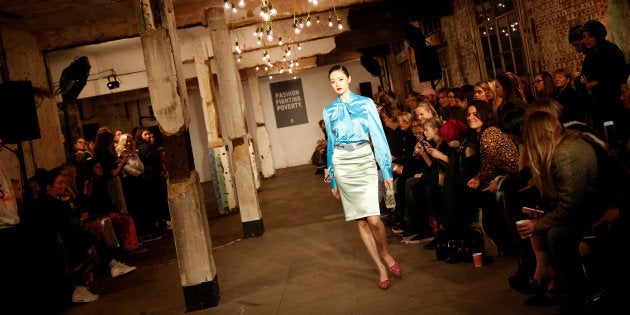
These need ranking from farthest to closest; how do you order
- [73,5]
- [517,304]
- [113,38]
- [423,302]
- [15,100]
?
[113,38]
[73,5]
[15,100]
[423,302]
[517,304]

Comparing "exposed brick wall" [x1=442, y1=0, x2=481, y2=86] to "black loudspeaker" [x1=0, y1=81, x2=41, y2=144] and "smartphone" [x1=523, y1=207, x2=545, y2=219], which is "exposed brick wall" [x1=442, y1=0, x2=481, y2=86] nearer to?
"smartphone" [x1=523, y1=207, x2=545, y2=219]

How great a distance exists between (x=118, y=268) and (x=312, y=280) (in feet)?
9.13

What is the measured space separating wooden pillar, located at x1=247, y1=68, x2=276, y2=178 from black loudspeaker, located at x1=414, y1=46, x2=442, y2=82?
7223mm

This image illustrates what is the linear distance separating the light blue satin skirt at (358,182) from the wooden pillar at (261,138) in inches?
467

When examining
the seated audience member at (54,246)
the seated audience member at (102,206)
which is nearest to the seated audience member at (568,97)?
the seated audience member at (54,246)

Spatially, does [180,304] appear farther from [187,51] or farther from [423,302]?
[187,51]

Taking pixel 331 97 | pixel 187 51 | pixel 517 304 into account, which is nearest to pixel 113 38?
pixel 187 51

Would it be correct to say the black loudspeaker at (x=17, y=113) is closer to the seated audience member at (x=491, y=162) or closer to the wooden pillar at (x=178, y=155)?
the wooden pillar at (x=178, y=155)

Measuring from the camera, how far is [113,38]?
7.68 meters

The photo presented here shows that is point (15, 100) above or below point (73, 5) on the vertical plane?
below

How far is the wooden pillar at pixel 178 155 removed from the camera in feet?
13.5

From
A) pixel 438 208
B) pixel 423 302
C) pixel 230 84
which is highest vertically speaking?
pixel 230 84

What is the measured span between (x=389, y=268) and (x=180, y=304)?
6.00 feet

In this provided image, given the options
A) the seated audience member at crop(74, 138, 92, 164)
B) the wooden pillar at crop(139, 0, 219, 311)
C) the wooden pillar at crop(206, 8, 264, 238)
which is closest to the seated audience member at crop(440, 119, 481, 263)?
the wooden pillar at crop(139, 0, 219, 311)
